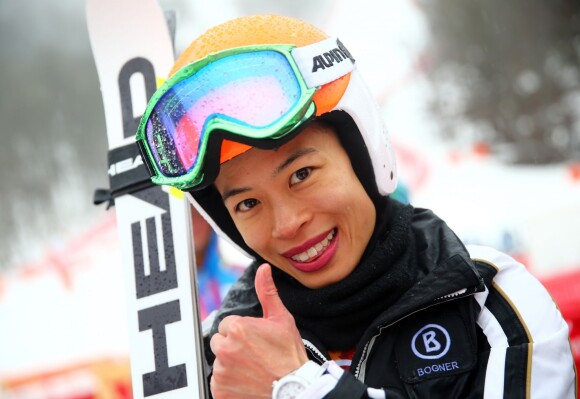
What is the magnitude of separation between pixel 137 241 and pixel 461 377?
0.77m

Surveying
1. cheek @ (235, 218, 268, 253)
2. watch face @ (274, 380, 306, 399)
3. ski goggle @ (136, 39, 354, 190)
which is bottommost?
watch face @ (274, 380, 306, 399)

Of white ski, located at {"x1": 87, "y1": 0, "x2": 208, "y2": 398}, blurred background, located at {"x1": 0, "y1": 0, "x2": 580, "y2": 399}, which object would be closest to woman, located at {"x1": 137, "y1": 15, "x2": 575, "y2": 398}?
white ski, located at {"x1": 87, "y1": 0, "x2": 208, "y2": 398}

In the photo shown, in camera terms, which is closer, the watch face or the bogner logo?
the watch face

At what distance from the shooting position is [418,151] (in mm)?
4449

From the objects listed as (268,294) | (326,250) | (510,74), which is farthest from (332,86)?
(510,74)

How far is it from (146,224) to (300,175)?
532 mm

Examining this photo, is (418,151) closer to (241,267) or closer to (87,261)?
(241,267)

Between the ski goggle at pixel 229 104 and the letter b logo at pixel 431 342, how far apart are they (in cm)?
37

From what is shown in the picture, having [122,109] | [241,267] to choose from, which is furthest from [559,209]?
[122,109]

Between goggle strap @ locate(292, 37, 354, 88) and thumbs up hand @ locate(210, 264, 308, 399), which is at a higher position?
goggle strap @ locate(292, 37, 354, 88)

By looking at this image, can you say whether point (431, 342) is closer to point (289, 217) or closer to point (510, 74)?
point (289, 217)

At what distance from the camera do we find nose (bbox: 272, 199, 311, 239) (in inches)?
37.6

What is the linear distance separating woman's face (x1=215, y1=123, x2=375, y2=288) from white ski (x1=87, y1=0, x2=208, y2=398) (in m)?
0.35

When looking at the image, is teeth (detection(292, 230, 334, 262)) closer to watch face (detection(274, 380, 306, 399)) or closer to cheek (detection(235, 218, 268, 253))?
cheek (detection(235, 218, 268, 253))
